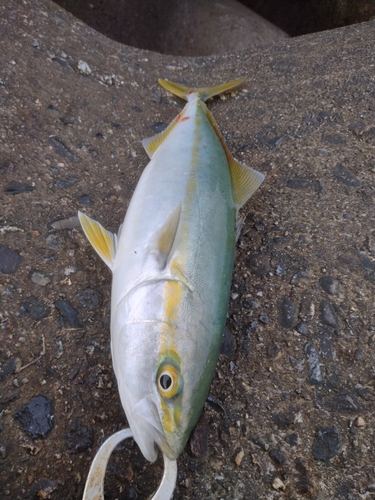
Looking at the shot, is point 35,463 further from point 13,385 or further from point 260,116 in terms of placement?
point 260,116

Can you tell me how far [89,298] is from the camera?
1736 millimetres

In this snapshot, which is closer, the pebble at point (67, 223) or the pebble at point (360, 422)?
the pebble at point (360, 422)

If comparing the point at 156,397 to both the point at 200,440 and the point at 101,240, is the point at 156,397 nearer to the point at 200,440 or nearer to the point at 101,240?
the point at 200,440

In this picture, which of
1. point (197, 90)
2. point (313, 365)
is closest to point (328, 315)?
point (313, 365)

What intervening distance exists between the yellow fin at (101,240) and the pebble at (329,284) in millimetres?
934

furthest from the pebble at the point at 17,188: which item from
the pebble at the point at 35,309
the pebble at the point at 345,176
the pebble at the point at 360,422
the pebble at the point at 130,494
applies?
the pebble at the point at 360,422

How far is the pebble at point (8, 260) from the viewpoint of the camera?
165 cm

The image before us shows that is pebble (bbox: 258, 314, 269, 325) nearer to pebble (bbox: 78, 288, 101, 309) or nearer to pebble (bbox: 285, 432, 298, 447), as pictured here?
pebble (bbox: 285, 432, 298, 447)

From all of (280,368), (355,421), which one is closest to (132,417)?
(280,368)

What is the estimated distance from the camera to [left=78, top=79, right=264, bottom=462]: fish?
125cm

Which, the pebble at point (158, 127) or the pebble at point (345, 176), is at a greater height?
the pebble at point (158, 127)

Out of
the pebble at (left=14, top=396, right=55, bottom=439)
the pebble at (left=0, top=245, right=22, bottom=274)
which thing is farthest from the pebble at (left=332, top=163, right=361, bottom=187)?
the pebble at (left=14, top=396, right=55, bottom=439)

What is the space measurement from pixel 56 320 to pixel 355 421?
1212 mm

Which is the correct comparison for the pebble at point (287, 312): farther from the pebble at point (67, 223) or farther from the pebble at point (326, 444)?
the pebble at point (67, 223)
